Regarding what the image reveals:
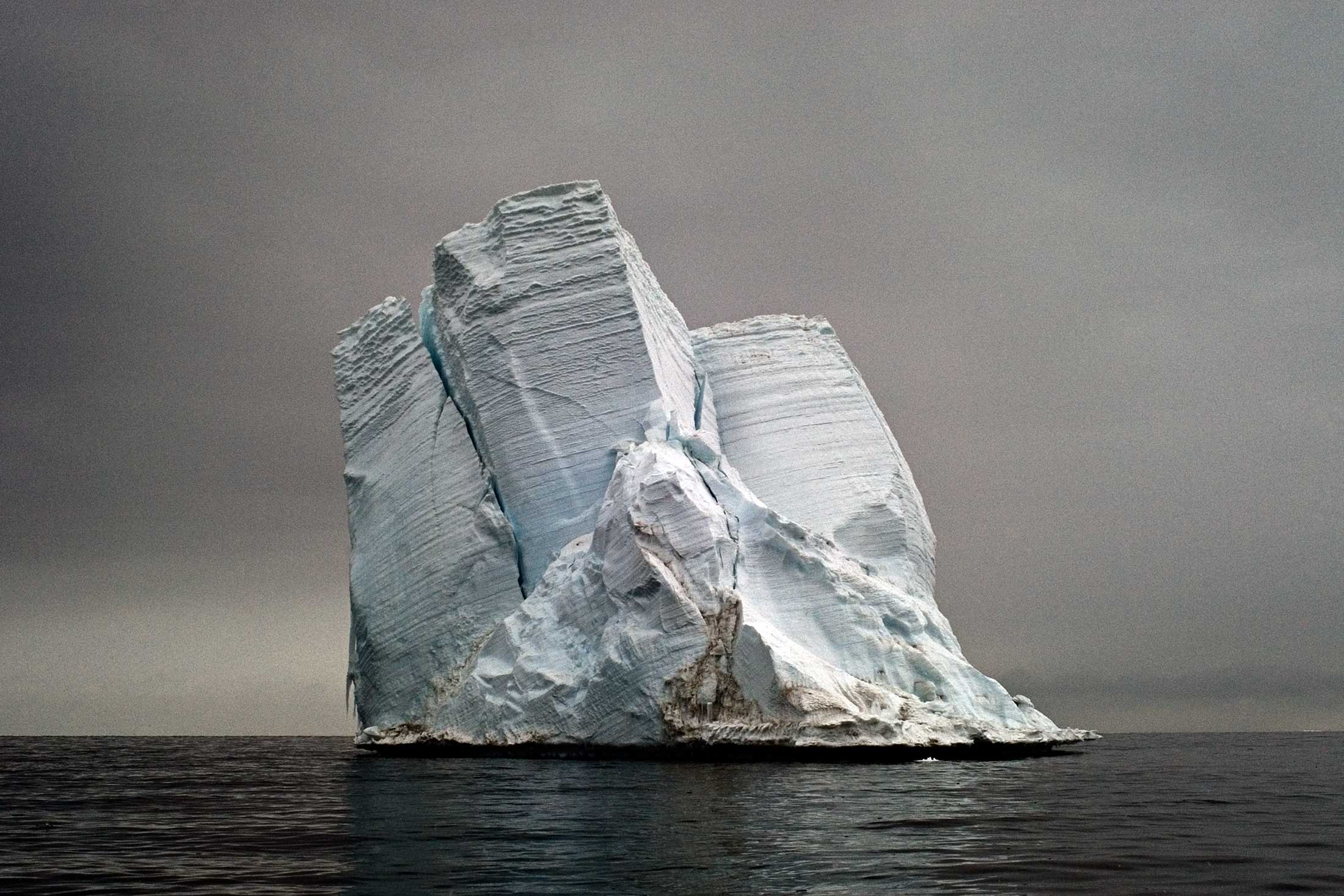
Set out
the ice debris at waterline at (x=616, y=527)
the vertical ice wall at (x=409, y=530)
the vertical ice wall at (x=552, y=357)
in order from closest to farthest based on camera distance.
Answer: the ice debris at waterline at (x=616, y=527) < the vertical ice wall at (x=409, y=530) < the vertical ice wall at (x=552, y=357)

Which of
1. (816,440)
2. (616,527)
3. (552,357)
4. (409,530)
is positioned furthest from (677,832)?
(816,440)

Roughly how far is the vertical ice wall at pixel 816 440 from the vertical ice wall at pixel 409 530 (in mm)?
5631

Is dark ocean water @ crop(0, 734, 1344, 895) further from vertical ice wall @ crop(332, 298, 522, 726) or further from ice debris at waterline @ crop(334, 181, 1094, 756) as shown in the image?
vertical ice wall @ crop(332, 298, 522, 726)

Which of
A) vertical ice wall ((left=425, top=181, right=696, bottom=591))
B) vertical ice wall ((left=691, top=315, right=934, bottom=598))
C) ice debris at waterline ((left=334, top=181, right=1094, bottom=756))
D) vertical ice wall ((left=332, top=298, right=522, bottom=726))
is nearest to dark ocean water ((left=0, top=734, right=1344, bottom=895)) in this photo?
ice debris at waterline ((left=334, top=181, right=1094, bottom=756))

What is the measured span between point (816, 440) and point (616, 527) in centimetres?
725

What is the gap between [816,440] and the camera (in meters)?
26.3

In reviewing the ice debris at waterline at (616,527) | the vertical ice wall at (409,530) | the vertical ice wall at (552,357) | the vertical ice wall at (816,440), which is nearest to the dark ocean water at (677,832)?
the ice debris at waterline at (616,527)

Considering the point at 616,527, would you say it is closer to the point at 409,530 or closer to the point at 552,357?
the point at 552,357

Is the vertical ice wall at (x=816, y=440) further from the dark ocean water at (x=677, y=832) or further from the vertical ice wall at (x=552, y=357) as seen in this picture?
the dark ocean water at (x=677, y=832)

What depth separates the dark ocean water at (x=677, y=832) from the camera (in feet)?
26.2

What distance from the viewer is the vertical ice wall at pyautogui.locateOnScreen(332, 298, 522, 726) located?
899 inches

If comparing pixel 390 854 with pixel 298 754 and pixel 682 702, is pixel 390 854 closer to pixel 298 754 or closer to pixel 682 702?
pixel 682 702

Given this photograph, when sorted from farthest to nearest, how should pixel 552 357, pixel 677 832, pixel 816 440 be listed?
1. pixel 816 440
2. pixel 552 357
3. pixel 677 832

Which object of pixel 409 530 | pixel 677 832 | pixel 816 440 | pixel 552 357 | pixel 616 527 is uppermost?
pixel 552 357
